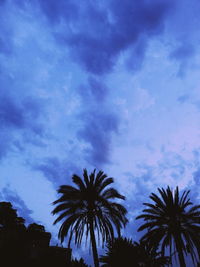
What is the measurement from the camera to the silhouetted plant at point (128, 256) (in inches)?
1130

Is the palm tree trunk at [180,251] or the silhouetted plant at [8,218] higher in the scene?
the silhouetted plant at [8,218]

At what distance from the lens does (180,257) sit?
994 inches

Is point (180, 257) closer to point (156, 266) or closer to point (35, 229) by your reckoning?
point (156, 266)

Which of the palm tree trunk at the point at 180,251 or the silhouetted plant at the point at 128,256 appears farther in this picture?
the silhouetted plant at the point at 128,256

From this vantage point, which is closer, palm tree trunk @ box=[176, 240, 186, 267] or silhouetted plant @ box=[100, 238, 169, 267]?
palm tree trunk @ box=[176, 240, 186, 267]

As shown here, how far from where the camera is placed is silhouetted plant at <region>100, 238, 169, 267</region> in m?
28.7

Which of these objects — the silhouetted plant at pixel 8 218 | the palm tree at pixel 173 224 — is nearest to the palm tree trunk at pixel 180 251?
the palm tree at pixel 173 224

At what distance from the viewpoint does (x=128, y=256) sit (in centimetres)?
2906

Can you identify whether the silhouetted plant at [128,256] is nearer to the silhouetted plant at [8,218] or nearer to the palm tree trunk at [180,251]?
the palm tree trunk at [180,251]

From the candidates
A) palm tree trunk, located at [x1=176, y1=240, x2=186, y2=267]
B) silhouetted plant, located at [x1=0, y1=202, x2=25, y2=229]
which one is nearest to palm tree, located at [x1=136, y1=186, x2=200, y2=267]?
palm tree trunk, located at [x1=176, y1=240, x2=186, y2=267]

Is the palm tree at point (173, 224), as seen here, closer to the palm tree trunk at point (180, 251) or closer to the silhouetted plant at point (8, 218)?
the palm tree trunk at point (180, 251)

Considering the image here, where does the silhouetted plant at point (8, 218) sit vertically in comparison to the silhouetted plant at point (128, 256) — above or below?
above

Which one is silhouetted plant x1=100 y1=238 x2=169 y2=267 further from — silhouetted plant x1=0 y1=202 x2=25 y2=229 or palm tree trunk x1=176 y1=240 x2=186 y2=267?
silhouetted plant x1=0 y1=202 x2=25 y2=229

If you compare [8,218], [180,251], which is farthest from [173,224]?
[8,218]
